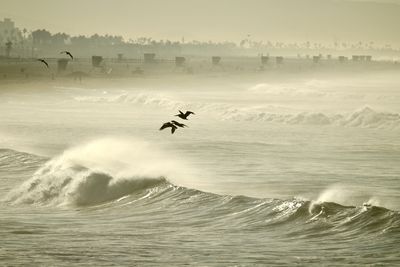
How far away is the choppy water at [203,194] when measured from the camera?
28.5 m

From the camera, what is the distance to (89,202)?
39.7 m

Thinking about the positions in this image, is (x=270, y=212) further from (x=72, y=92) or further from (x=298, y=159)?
(x=72, y=92)

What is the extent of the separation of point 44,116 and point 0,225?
65377 mm

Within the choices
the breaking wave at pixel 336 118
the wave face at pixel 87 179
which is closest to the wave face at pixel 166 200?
the wave face at pixel 87 179

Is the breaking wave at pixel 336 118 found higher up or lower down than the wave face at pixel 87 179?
lower down

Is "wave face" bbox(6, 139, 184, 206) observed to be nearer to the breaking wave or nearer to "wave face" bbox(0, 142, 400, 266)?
"wave face" bbox(0, 142, 400, 266)

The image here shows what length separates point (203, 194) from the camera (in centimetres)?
3997

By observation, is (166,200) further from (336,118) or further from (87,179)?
(336,118)

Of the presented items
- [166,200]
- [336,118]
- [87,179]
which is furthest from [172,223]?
[336,118]

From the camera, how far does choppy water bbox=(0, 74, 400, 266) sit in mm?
28516

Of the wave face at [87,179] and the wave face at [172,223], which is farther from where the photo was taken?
the wave face at [87,179]

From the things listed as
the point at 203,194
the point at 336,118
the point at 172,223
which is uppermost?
the point at 172,223

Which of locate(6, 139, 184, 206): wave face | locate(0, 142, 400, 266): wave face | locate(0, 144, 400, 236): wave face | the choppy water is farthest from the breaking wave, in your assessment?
locate(0, 142, 400, 266): wave face

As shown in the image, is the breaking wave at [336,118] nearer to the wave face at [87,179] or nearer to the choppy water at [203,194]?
the choppy water at [203,194]
